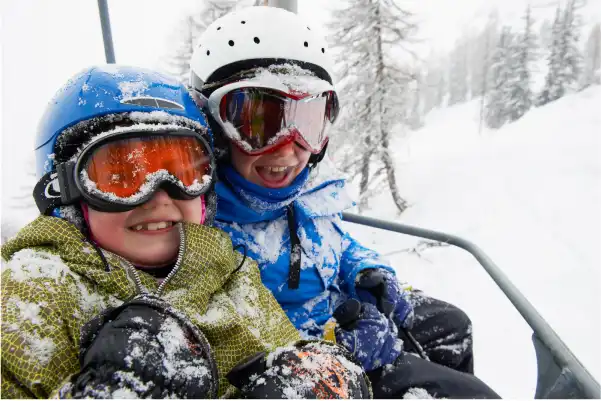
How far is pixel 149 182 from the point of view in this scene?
1456mm

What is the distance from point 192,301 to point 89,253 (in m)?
0.38

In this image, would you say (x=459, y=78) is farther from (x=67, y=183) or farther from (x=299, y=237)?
(x=67, y=183)

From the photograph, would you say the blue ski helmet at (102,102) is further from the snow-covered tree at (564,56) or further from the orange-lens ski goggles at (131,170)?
the snow-covered tree at (564,56)

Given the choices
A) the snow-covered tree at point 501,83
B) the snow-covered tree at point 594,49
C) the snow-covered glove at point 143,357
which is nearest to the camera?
the snow-covered glove at point 143,357

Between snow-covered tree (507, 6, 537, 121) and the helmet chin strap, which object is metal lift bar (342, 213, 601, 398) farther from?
snow-covered tree (507, 6, 537, 121)

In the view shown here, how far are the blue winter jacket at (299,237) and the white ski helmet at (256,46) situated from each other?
55 cm

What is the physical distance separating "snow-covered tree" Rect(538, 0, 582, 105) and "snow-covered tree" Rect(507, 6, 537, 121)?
5.13 ft

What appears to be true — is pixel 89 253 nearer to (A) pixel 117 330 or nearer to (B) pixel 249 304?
(A) pixel 117 330

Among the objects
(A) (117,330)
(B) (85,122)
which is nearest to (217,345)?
(A) (117,330)

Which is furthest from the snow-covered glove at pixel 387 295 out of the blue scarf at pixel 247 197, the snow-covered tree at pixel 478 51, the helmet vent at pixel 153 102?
the snow-covered tree at pixel 478 51

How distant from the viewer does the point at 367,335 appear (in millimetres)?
1896

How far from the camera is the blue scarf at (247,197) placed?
201 cm

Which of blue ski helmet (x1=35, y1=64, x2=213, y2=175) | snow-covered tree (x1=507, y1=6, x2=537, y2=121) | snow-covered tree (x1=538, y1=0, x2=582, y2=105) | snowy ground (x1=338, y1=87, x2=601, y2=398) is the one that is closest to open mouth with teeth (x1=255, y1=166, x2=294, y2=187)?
blue ski helmet (x1=35, y1=64, x2=213, y2=175)

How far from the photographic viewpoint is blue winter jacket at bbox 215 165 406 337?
2049 millimetres
